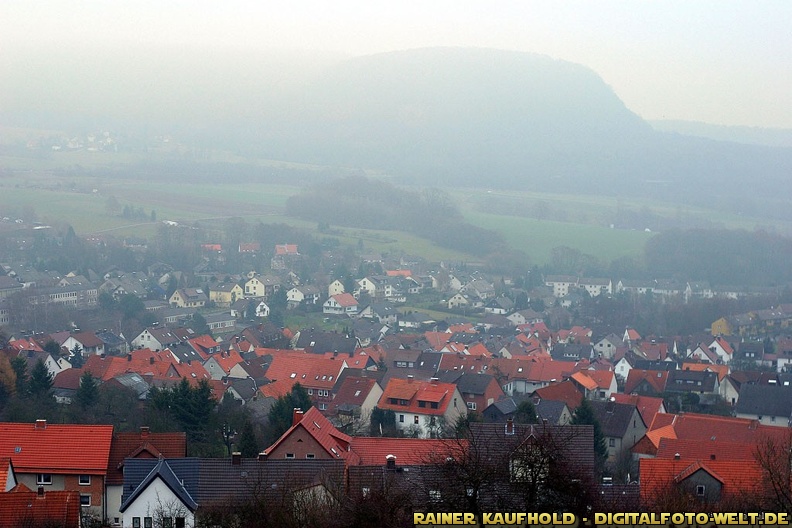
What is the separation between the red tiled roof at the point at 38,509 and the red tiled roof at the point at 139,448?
2102mm

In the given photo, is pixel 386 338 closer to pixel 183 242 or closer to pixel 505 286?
pixel 505 286

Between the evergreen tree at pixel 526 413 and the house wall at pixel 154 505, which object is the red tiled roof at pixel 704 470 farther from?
the evergreen tree at pixel 526 413

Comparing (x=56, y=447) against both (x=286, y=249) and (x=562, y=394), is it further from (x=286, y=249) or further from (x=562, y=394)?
(x=286, y=249)

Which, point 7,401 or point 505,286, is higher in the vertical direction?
point 7,401

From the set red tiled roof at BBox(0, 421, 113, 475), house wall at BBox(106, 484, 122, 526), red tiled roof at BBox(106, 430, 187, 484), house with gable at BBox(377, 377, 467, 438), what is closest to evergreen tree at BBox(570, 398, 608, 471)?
house with gable at BBox(377, 377, 467, 438)

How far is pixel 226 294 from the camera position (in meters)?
51.4

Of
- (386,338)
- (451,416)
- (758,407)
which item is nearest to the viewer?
(451,416)

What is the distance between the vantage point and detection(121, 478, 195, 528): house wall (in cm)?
1117

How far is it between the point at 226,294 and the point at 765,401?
103 feet

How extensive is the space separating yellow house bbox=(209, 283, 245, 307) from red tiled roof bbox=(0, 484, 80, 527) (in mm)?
39935

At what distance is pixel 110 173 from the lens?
9344 cm

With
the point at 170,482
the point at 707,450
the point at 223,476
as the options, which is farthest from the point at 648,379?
the point at 170,482

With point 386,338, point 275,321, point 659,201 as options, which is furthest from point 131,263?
point 659,201

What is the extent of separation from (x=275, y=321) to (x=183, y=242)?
24.2 m
